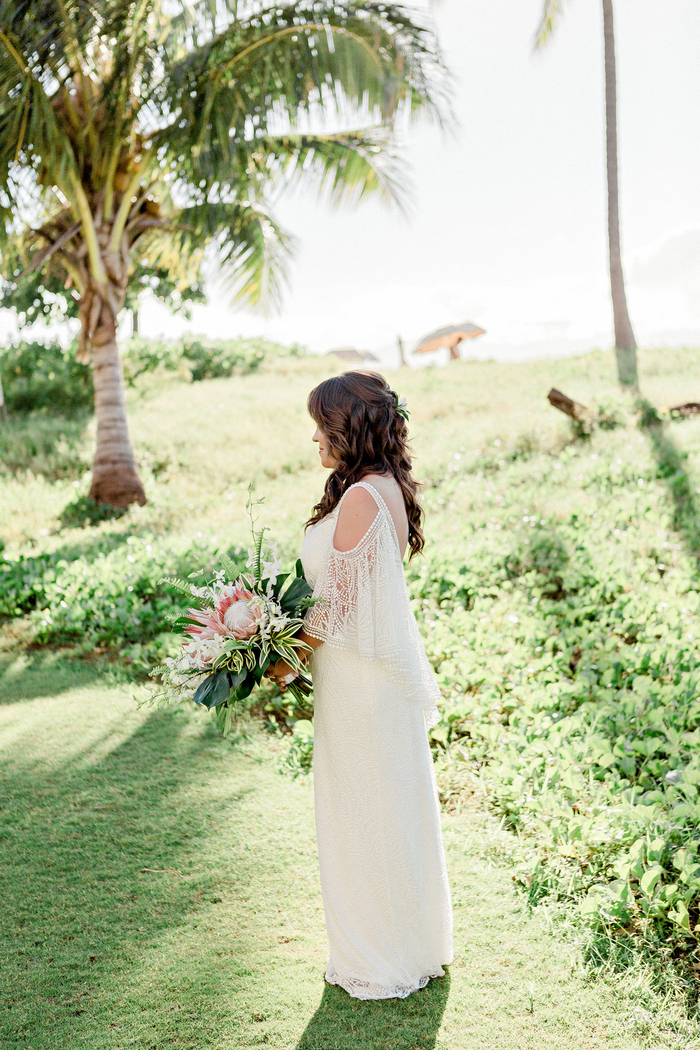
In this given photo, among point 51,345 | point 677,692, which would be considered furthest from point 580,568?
point 51,345

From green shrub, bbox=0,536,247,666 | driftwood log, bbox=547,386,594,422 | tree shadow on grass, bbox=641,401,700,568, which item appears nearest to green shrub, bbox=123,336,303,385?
driftwood log, bbox=547,386,594,422

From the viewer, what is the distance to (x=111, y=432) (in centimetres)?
1136

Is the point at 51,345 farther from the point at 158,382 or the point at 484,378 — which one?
the point at 484,378

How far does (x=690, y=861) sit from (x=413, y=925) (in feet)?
4.03

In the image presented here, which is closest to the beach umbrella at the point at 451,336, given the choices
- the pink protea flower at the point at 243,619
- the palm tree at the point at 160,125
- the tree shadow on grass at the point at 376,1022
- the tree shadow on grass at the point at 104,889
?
the palm tree at the point at 160,125

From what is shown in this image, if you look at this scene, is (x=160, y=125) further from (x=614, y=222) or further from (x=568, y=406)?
(x=614, y=222)

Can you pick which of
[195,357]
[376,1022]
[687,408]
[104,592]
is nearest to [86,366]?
[195,357]

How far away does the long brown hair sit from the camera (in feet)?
9.68

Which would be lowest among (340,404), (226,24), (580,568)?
(580,568)

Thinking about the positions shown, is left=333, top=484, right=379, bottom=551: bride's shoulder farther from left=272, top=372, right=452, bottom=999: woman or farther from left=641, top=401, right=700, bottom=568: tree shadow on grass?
left=641, top=401, right=700, bottom=568: tree shadow on grass

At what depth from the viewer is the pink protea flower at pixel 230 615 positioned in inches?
115

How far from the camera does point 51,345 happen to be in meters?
23.7

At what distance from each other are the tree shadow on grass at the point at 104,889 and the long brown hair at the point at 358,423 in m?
2.14

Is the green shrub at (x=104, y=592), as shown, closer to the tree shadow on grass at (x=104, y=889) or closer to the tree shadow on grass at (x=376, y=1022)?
the tree shadow on grass at (x=104, y=889)
